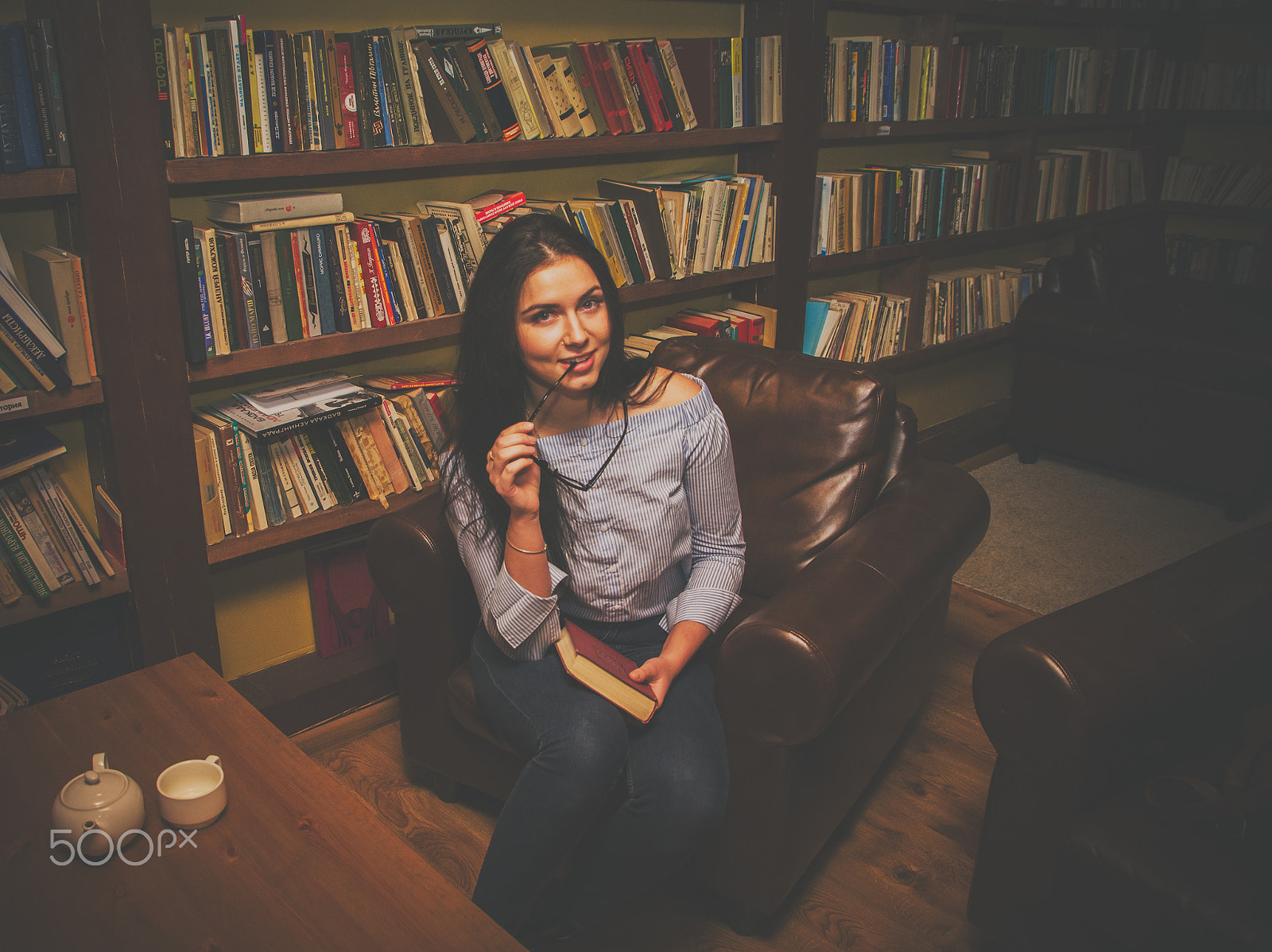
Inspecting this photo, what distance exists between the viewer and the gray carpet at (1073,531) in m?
2.96

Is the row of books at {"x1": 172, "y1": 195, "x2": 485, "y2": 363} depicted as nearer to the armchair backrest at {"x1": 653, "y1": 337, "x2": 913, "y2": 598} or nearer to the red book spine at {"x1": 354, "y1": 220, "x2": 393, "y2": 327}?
the red book spine at {"x1": 354, "y1": 220, "x2": 393, "y2": 327}

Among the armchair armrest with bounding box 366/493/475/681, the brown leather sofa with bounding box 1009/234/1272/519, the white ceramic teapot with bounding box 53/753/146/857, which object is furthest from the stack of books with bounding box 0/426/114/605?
the brown leather sofa with bounding box 1009/234/1272/519

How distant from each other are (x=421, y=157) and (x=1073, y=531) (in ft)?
8.20

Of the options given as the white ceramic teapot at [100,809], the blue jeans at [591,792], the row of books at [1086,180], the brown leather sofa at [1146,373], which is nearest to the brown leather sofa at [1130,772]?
the blue jeans at [591,792]

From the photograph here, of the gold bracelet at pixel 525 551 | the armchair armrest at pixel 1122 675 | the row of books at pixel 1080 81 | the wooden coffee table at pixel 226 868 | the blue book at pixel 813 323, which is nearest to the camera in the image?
the wooden coffee table at pixel 226 868

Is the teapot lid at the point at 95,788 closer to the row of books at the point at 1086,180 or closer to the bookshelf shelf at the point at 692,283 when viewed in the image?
the bookshelf shelf at the point at 692,283

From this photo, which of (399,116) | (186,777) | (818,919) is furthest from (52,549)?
(818,919)

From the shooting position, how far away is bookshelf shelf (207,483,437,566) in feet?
6.61

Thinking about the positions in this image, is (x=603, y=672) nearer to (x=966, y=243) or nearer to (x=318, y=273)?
(x=318, y=273)

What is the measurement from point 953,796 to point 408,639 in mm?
1173

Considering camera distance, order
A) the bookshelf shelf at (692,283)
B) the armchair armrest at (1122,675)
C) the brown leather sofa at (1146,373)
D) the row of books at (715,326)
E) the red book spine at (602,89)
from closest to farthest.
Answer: the armchair armrest at (1122,675) < the red book spine at (602,89) < the bookshelf shelf at (692,283) < the row of books at (715,326) < the brown leather sofa at (1146,373)

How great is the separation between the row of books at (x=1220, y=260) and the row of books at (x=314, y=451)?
387 centimetres

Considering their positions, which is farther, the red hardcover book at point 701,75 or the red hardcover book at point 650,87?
the red hardcover book at point 701,75

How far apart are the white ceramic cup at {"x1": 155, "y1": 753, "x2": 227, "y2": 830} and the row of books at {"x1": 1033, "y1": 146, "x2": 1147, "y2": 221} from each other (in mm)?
3716
